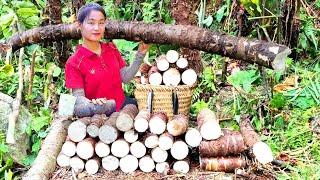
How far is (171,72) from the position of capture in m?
4.52

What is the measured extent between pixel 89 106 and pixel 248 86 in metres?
1.98

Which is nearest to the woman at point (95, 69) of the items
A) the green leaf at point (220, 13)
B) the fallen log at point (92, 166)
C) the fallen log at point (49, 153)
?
the fallen log at point (49, 153)

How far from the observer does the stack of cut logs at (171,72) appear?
4.52m

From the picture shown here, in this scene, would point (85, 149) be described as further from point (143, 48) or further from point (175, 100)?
point (143, 48)

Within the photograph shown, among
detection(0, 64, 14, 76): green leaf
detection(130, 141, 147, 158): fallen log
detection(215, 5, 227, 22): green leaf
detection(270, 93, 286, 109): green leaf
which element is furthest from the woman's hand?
detection(215, 5, 227, 22): green leaf

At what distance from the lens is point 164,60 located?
454 centimetres

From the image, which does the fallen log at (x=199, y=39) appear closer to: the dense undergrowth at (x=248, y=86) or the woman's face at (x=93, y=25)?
the woman's face at (x=93, y=25)

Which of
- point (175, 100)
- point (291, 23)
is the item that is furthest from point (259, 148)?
point (291, 23)

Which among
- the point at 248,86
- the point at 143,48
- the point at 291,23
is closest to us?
the point at 143,48

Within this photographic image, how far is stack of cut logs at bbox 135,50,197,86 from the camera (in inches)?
178

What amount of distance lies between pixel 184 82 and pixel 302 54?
2296 mm

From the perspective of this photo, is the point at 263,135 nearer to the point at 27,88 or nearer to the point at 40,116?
the point at 40,116

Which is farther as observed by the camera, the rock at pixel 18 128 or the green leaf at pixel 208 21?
the green leaf at pixel 208 21

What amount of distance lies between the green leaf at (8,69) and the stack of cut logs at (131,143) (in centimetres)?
231
